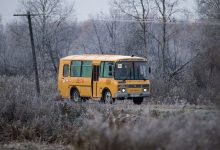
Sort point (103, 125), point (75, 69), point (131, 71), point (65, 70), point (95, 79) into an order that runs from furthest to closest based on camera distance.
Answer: point (65, 70) → point (75, 69) → point (95, 79) → point (131, 71) → point (103, 125)

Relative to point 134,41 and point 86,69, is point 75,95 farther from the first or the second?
point 134,41

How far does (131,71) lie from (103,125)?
22085mm

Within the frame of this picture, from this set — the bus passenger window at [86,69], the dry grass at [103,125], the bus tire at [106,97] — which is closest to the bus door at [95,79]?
the bus passenger window at [86,69]

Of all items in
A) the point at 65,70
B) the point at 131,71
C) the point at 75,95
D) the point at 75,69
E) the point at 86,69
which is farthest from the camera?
the point at 65,70

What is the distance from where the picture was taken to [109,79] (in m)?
29.9

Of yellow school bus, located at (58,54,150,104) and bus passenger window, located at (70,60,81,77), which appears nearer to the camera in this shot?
yellow school bus, located at (58,54,150,104)

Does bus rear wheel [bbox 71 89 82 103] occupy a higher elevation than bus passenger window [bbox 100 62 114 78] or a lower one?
lower

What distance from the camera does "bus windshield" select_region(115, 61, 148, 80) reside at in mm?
29875

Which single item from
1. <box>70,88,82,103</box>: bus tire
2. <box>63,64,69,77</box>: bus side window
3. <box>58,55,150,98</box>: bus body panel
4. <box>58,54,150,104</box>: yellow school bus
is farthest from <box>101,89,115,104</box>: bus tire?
<box>63,64,69,77</box>: bus side window

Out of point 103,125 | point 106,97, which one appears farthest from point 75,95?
point 103,125

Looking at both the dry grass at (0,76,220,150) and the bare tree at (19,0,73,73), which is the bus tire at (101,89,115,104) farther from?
the bare tree at (19,0,73,73)

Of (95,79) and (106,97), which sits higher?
(95,79)

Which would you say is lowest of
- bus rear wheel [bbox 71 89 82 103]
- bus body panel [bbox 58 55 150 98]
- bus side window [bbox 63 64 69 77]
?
bus rear wheel [bbox 71 89 82 103]

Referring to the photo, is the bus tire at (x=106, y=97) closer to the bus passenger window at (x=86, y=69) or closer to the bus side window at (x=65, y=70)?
the bus passenger window at (x=86, y=69)
